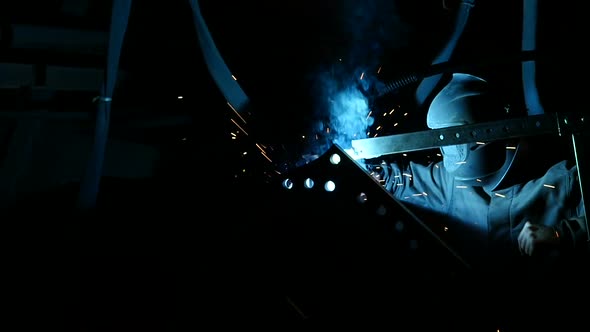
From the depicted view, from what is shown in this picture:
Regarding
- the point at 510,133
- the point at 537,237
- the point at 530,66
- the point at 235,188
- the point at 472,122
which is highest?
the point at 530,66

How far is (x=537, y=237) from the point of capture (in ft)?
4.38

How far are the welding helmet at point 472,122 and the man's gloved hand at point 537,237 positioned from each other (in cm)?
41

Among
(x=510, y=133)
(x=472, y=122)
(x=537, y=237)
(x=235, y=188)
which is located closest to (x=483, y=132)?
(x=510, y=133)

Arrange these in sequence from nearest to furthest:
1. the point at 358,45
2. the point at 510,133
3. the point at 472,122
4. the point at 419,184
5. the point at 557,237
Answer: the point at 510,133 → the point at 557,237 → the point at 472,122 → the point at 419,184 → the point at 358,45

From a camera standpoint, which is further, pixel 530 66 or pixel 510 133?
pixel 530 66

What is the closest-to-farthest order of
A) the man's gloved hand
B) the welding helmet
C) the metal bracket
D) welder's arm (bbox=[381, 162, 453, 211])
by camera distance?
the metal bracket, the man's gloved hand, the welding helmet, welder's arm (bbox=[381, 162, 453, 211])

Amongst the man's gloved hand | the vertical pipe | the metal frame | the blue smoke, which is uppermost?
the blue smoke

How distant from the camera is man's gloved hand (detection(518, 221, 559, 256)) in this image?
4.35 ft

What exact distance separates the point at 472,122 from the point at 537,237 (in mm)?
530

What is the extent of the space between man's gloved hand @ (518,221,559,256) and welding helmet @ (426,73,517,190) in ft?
1.34

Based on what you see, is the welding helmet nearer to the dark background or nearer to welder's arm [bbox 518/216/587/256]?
the dark background

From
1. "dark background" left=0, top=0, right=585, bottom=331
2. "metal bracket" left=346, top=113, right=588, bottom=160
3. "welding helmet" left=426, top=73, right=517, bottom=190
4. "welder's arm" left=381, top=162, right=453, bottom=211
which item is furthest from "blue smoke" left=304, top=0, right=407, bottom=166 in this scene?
"metal bracket" left=346, top=113, right=588, bottom=160

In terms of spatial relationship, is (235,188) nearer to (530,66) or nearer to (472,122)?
(472,122)

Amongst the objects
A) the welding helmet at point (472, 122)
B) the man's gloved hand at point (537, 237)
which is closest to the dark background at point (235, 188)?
→ the welding helmet at point (472, 122)
